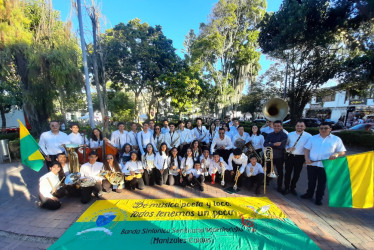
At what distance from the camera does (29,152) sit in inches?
166

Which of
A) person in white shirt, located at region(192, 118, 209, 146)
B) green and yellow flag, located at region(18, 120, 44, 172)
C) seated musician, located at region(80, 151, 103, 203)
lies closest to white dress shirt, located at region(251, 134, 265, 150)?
person in white shirt, located at region(192, 118, 209, 146)

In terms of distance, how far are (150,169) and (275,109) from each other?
15.7ft

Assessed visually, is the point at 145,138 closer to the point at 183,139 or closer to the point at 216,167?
the point at 183,139

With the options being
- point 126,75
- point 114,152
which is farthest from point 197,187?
point 126,75

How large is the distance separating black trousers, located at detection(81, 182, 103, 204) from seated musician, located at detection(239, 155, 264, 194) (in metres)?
3.82

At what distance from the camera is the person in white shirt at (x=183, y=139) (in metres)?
5.67

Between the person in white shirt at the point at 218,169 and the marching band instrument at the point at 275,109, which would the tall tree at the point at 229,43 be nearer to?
the marching band instrument at the point at 275,109

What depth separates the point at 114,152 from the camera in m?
4.81

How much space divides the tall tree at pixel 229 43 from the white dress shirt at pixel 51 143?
45.6 feet

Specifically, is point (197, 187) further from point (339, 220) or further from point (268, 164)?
point (339, 220)

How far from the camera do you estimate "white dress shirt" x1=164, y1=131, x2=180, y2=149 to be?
18.2ft

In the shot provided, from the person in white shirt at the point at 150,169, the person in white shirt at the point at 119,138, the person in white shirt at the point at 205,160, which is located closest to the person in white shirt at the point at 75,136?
the person in white shirt at the point at 119,138

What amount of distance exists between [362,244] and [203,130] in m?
4.59

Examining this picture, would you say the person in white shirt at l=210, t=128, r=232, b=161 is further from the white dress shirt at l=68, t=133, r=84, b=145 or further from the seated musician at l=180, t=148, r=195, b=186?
the white dress shirt at l=68, t=133, r=84, b=145
